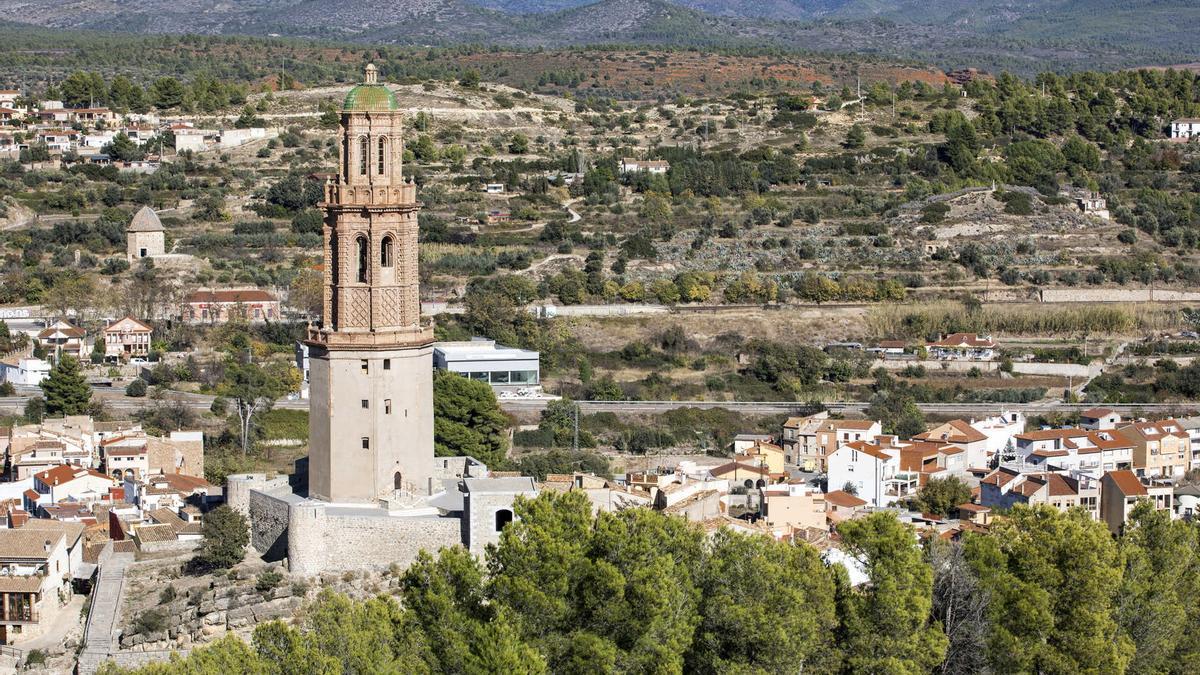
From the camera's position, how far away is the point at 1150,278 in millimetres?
66562

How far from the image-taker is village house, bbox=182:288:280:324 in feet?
189

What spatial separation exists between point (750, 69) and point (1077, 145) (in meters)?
47.1

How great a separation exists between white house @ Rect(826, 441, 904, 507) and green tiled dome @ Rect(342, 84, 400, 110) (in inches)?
506

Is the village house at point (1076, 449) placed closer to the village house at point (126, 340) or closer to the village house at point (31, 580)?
the village house at point (31, 580)

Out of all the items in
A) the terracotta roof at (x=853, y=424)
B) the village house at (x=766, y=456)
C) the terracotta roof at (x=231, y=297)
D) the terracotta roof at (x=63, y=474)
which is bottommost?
the village house at (x=766, y=456)

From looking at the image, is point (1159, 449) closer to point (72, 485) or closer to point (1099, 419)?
point (1099, 419)

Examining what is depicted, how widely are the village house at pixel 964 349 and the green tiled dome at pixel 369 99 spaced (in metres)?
29.3

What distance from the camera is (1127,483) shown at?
119ft

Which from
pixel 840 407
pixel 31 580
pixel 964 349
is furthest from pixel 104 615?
pixel 964 349

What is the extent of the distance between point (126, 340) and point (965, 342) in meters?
22.9

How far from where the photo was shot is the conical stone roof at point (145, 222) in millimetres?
63844

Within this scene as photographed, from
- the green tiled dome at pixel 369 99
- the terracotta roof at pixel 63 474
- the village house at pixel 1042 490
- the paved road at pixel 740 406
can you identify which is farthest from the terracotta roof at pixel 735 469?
the green tiled dome at pixel 369 99

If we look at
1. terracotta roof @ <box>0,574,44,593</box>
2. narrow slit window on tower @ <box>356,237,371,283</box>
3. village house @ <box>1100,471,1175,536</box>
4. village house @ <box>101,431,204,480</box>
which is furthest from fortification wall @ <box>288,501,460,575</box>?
village house @ <box>1100,471,1175,536</box>

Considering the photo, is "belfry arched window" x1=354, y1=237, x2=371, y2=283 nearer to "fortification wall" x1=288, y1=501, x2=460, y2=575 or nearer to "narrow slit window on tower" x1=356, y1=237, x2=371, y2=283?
"narrow slit window on tower" x1=356, y1=237, x2=371, y2=283
